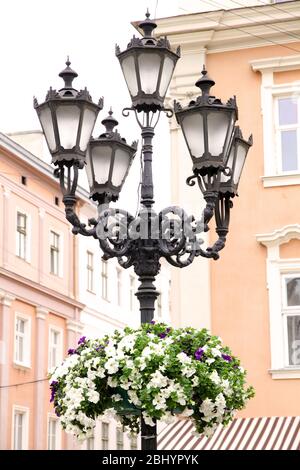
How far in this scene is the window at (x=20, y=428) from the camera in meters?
27.3

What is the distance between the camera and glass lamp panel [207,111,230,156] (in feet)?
23.5

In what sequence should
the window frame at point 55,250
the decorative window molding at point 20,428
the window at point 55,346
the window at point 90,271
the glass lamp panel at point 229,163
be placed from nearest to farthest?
1. the glass lamp panel at point 229,163
2. the decorative window molding at point 20,428
3. the window at point 55,346
4. the window frame at point 55,250
5. the window at point 90,271

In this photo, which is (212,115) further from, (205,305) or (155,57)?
(205,305)

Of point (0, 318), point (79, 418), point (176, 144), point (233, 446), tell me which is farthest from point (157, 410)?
point (0, 318)

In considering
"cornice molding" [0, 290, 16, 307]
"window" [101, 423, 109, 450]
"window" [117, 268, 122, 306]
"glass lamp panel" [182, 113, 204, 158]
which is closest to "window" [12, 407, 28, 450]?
"cornice molding" [0, 290, 16, 307]

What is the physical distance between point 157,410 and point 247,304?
27.8 feet

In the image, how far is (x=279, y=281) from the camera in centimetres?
1416

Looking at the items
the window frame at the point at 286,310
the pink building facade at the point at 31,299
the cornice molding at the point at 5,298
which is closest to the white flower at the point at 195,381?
the window frame at the point at 286,310

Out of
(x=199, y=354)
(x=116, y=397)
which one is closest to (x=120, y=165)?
(x=199, y=354)

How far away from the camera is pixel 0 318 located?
27141 mm

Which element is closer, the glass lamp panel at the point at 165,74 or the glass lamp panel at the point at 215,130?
the glass lamp panel at the point at 215,130

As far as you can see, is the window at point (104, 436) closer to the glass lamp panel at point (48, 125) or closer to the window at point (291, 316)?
the window at point (291, 316)

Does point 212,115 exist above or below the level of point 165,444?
above

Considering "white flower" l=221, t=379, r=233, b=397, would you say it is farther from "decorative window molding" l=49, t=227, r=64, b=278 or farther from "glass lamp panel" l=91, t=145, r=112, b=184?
"decorative window molding" l=49, t=227, r=64, b=278
